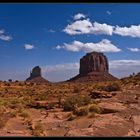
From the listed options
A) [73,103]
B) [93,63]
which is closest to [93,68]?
[93,63]

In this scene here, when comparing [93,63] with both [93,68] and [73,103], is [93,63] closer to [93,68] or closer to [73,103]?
[93,68]

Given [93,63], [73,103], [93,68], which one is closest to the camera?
[73,103]

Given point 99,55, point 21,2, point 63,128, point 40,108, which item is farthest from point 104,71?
point 21,2

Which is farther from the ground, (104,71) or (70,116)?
(104,71)

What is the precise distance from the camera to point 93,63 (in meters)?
124

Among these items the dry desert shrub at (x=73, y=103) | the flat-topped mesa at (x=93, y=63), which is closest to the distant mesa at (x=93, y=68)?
the flat-topped mesa at (x=93, y=63)

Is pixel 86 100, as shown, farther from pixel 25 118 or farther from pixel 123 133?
pixel 123 133

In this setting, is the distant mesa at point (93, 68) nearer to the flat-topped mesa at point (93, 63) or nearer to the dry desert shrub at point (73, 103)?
the flat-topped mesa at point (93, 63)

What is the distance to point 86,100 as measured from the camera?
1991 cm

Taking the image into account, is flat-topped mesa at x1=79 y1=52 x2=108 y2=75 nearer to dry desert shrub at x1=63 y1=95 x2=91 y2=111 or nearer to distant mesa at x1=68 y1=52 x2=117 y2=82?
distant mesa at x1=68 y1=52 x2=117 y2=82

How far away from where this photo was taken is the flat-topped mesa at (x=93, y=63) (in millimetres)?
121938

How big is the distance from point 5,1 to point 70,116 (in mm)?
12174

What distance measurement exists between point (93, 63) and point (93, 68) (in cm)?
237

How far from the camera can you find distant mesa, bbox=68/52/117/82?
117 meters
